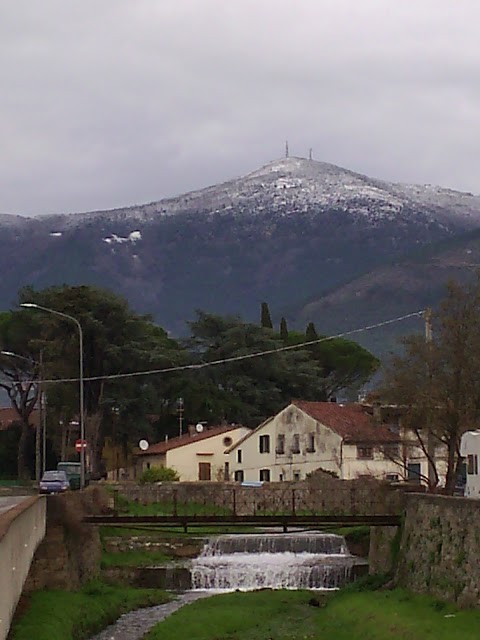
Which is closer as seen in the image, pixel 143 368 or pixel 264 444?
A: pixel 264 444

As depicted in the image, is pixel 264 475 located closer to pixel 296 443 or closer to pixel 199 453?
pixel 296 443

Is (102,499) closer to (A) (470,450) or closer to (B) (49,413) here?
(A) (470,450)

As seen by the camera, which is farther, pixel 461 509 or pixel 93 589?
pixel 93 589

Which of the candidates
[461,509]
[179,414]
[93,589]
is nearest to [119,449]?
[179,414]

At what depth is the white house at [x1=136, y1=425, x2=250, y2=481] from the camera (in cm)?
10544

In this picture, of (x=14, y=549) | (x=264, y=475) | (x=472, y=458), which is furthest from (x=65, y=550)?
(x=264, y=475)

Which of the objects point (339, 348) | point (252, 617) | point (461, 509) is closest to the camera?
point (461, 509)

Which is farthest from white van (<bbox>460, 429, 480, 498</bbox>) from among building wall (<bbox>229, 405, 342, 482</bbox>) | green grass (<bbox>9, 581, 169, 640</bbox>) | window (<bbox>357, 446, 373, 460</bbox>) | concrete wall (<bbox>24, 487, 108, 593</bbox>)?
building wall (<bbox>229, 405, 342, 482</bbox>)

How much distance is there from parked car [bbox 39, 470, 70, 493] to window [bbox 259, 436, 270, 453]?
26.0 meters

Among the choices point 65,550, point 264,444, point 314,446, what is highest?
point 264,444

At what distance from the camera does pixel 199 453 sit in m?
106

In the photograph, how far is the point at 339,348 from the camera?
131000 millimetres

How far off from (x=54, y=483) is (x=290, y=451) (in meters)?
30.5

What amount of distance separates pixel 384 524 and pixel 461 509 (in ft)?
38.3
